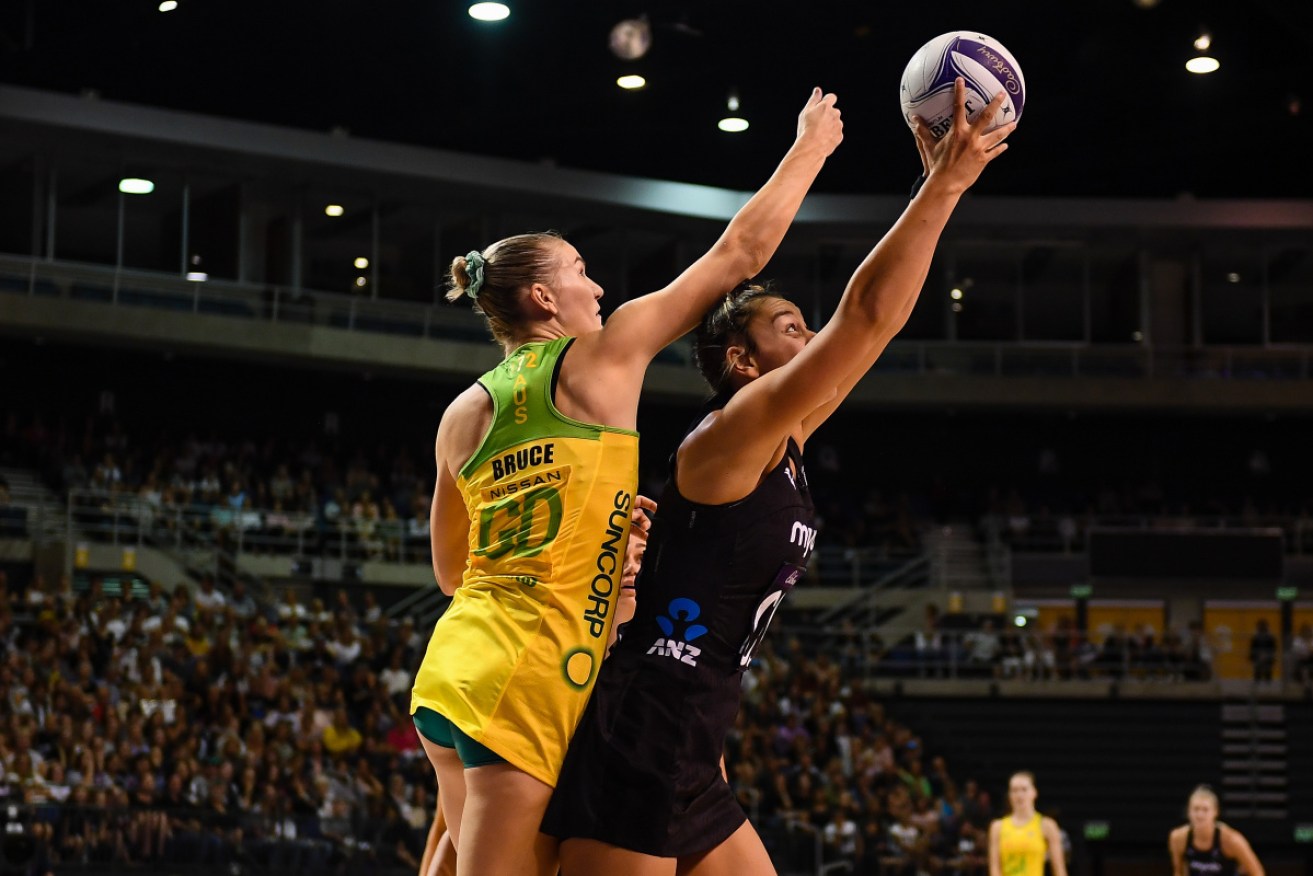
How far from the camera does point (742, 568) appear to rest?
3.82 metres

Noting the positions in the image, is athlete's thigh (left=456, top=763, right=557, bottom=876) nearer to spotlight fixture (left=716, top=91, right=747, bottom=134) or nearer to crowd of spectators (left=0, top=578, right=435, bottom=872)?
crowd of spectators (left=0, top=578, right=435, bottom=872)

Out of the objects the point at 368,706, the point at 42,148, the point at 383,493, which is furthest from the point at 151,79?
the point at 368,706

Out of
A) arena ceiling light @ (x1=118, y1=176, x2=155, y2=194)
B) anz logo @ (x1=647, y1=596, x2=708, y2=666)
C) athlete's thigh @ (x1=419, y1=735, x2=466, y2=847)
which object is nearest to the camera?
anz logo @ (x1=647, y1=596, x2=708, y2=666)

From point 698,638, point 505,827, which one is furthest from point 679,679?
point 505,827

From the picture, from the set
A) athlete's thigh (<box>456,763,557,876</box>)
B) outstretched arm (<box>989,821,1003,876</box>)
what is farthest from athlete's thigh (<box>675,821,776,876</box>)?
outstretched arm (<box>989,821,1003,876</box>)

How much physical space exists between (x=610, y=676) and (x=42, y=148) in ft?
86.3

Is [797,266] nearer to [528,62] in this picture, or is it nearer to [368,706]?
[528,62]

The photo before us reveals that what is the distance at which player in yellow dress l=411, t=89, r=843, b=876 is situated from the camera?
378cm

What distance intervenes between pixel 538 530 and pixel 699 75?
22.9 metres

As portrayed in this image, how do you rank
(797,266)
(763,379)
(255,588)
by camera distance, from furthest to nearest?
1. (797,266)
2. (255,588)
3. (763,379)

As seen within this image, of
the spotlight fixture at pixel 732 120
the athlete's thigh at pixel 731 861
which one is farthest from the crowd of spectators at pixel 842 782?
the athlete's thigh at pixel 731 861

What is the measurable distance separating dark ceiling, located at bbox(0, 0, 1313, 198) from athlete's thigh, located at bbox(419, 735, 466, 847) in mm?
16577

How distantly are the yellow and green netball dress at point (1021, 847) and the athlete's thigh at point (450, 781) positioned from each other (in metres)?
9.66

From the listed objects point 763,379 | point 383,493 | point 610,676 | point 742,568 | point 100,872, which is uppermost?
point 383,493
